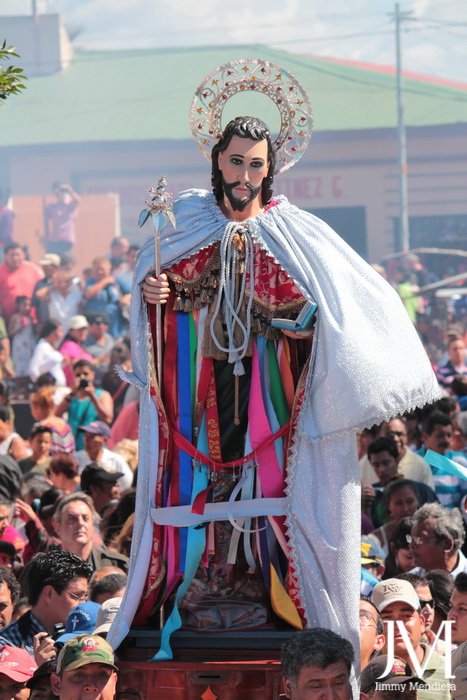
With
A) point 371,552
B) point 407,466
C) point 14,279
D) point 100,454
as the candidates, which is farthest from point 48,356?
point 371,552

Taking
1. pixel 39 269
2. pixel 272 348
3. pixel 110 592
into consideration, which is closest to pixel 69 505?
pixel 110 592

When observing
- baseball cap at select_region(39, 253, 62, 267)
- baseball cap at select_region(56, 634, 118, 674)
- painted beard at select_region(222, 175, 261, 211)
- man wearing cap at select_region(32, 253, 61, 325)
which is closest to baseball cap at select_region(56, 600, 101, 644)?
baseball cap at select_region(56, 634, 118, 674)

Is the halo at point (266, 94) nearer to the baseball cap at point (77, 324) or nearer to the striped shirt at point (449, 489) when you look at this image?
the striped shirt at point (449, 489)

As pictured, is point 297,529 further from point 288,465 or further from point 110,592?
point 110,592

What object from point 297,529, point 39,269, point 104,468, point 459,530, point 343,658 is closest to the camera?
point 343,658

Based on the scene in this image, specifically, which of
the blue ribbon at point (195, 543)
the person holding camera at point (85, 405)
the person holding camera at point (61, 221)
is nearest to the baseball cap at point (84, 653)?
the blue ribbon at point (195, 543)

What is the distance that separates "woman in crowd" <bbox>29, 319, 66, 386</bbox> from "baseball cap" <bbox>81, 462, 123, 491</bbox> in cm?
384

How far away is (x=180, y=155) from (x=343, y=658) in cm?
1708

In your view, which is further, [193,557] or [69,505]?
[69,505]

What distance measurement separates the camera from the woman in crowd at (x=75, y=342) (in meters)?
12.7

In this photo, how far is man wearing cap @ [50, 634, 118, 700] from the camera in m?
4.65

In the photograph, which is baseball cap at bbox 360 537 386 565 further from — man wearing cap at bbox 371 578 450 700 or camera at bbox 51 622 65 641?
camera at bbox 51 622 65 641

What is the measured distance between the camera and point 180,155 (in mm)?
21031

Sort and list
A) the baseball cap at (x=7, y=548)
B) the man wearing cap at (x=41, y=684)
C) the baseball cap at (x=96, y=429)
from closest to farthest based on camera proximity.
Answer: the man wearing cap at (x=41, y=684), the baseball cap at (x=7, y=548), the baseball cap at (x=96, y=429)
